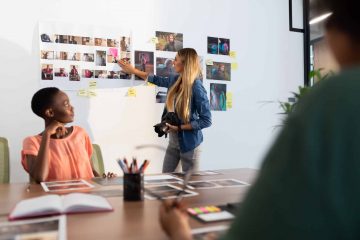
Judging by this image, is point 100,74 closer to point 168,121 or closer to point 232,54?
point 168,121

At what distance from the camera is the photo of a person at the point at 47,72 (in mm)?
2604

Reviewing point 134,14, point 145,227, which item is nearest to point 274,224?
point 145,227

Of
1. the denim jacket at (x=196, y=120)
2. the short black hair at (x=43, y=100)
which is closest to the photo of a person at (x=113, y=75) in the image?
the denim jacket at (x=196, y=120)

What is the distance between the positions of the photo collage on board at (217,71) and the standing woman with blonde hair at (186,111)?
0.50m

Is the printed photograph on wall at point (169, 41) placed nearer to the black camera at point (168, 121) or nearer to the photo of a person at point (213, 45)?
the photo of a person at point (213, 45)

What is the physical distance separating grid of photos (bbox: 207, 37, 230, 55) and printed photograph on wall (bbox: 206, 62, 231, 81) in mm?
105

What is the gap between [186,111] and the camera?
2.62 m

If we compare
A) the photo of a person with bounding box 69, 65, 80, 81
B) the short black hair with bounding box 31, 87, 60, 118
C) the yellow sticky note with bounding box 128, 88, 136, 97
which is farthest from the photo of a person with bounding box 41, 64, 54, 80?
the short black hair with bounding box 31, 87, 60, 118

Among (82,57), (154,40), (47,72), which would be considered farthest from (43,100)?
(154,40)

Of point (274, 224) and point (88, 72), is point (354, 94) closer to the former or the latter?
point (274, 224)

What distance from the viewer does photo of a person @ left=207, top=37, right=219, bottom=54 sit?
10.4 feet

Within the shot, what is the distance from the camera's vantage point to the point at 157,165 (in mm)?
2967

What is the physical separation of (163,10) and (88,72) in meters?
0.81

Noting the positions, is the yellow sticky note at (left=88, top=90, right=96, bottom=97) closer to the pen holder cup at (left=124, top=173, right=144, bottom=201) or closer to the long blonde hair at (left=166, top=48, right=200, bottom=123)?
the long blonde hair at (left=166, top=48, right=200, bottom=123)
